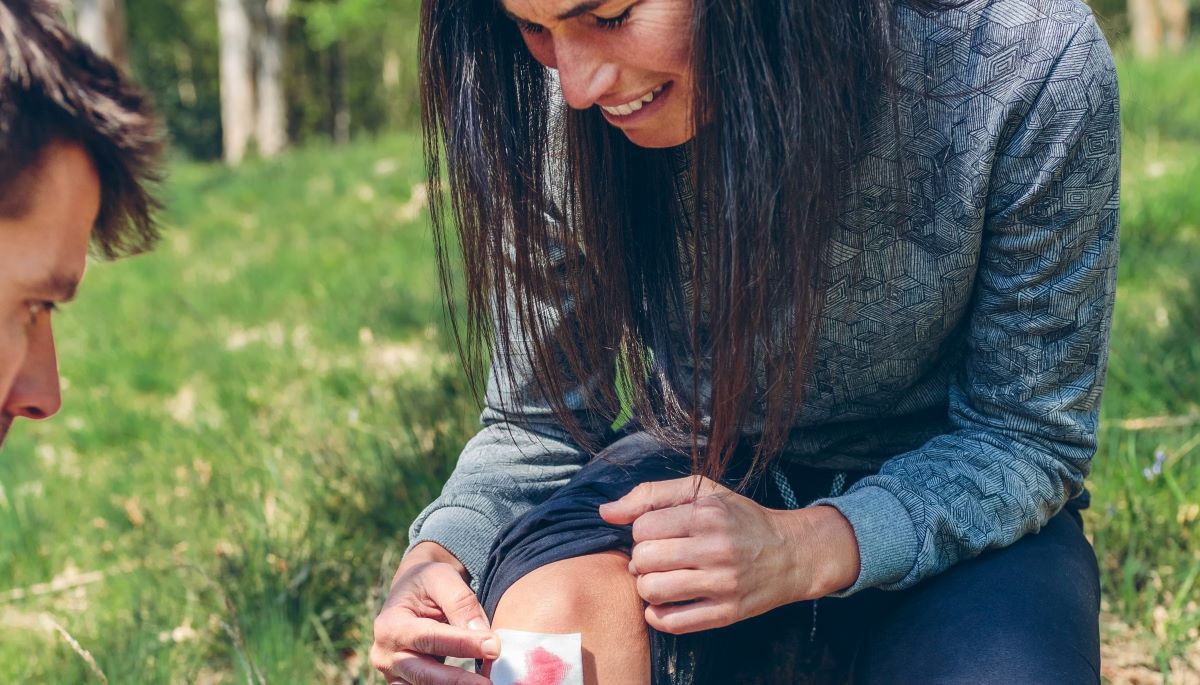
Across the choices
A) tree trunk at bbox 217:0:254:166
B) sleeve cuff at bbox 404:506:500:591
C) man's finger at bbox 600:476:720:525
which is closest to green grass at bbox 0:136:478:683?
sleeve cuff at bbox 404:506:500:591

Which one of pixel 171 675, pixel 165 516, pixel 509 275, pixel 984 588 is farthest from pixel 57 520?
pixel 984 588

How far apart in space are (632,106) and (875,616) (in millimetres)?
801

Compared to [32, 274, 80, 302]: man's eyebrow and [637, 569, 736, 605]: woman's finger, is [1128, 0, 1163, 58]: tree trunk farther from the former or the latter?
[32, 274, 80, 302]: man's eyebrow

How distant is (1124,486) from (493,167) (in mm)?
1506

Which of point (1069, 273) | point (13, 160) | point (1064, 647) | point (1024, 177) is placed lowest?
point (1064, 647)

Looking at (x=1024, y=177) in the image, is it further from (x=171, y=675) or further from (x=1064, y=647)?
(x=171, y=675)

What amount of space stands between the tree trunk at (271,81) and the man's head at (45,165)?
40.5 ft

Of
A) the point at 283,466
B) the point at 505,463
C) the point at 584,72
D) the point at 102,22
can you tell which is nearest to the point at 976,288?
the point at 584,72

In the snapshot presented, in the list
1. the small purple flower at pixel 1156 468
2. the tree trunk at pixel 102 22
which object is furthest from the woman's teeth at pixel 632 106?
the tree trunk at pixel 102 22

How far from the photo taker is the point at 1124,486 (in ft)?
7.50

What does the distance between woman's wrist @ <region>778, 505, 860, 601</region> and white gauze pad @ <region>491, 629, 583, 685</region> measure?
0.96 feet

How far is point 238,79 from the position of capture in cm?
1334

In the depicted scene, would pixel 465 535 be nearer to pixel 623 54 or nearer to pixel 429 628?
pixel 429 628

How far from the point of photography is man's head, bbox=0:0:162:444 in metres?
1.27
